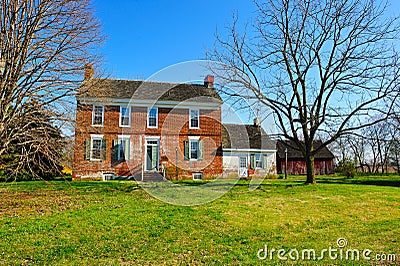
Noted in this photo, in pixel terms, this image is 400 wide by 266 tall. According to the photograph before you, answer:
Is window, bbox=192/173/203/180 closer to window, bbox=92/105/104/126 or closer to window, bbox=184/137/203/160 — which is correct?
window, bbox=184/137/203/160

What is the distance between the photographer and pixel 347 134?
14.7 meters

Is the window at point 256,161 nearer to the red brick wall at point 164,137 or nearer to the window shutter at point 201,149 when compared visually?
the red brick wall at point 164,137

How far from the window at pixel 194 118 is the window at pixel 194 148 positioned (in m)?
1.04

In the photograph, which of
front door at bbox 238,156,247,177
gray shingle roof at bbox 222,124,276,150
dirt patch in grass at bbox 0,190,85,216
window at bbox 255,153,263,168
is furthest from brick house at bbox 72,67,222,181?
dirt patch in grass at bbox 0,190,85,216

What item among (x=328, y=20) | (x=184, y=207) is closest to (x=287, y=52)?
(x=328, y=20)

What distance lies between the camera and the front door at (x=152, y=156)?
74.5 ft

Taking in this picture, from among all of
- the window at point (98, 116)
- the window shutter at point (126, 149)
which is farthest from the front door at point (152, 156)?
the window at point (98, 116)

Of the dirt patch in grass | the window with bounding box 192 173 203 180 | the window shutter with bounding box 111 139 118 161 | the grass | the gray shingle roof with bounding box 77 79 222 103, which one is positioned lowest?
the grass

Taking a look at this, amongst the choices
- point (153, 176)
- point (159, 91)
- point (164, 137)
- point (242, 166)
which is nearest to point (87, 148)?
point (153, 176)

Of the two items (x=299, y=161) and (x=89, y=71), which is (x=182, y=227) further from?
(x=299, y=161)

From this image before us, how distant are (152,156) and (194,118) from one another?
448 cm

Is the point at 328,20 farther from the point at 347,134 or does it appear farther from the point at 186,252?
the point at 186,252

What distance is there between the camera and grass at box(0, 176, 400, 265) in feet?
19.8

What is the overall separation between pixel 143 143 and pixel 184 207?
13.4 m
